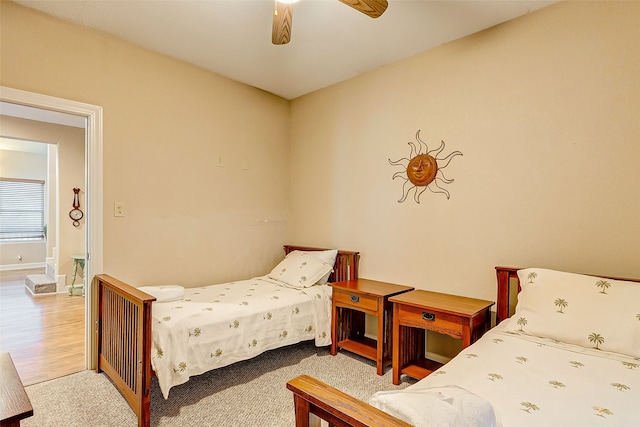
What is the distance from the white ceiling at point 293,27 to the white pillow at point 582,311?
1.70 metres

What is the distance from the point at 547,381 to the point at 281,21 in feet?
6.85

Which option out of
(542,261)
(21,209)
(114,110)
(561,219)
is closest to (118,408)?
(114,110)

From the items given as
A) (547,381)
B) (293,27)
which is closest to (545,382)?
(547,381)

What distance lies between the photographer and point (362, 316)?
10.2 ft

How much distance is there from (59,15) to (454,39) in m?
2.76

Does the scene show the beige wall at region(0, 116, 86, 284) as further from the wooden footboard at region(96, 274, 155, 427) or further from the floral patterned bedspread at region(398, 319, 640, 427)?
the floral patterned bedspread at region(398, 319, 640, 427)

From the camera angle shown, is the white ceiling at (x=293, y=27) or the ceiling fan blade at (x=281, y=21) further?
the white ceiling at (x=293, y=27)

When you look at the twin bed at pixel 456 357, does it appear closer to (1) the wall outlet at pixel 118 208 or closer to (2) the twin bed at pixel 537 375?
(2) the twin bed at pixel 537 375

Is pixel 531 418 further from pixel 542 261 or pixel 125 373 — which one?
pixel 125 373

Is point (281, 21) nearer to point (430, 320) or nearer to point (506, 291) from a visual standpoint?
point (430, 320)

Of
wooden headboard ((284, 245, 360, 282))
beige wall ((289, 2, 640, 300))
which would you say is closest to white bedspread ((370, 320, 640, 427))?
beige wall ((289, 2, 640, 300))

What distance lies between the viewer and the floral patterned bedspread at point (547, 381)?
1026 mm

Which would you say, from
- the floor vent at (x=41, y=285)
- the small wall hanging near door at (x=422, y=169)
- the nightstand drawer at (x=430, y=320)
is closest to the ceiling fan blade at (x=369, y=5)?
the small wall hanging near door at (x=422, y=169)

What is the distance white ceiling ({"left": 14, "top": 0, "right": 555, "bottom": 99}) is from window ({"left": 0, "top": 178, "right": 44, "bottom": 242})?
614 centimetres
